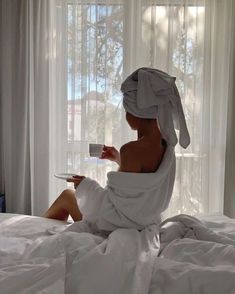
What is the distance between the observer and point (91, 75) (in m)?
2.84

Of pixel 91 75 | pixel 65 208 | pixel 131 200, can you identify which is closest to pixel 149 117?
pixel 131 200

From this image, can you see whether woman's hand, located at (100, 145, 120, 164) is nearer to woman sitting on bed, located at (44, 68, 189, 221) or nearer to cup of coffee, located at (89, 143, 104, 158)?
cup of coffee, located at (89, 143, 104, 158)

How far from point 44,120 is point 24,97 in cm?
25

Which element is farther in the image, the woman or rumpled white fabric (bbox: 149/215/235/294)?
the woman

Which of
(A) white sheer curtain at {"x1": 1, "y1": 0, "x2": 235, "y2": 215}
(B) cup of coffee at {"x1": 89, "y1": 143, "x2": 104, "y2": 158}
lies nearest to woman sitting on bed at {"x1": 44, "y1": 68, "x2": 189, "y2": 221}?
(B) cup of coffee at {"x1": 89, "y1": 143, "x2": 104, "y2": 158}

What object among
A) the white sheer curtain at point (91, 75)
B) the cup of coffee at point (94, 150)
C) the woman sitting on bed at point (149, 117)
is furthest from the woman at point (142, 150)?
the white sheer curtain at point (91, 75)

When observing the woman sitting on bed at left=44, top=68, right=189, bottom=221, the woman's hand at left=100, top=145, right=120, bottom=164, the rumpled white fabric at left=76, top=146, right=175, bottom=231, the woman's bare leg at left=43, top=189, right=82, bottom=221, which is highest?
the woman sitting on bed at left=44, top=68, right=189, bottom=221

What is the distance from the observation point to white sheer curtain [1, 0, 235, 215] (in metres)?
2.82

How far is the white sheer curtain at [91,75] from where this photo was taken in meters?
2.82

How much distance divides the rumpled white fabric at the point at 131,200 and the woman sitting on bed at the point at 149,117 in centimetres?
6

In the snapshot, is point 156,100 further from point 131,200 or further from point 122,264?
point 122,264

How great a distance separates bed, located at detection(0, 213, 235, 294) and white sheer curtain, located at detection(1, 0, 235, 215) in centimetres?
146

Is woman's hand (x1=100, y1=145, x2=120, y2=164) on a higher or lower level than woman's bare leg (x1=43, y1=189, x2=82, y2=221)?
higher

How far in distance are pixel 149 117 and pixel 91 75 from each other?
1377 millimetres
